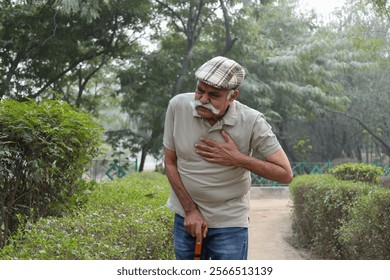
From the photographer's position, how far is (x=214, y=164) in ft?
7.69

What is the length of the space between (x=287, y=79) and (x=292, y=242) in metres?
11.1

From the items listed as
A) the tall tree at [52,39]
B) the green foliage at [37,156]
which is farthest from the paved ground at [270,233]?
the tall tree at [52,39]

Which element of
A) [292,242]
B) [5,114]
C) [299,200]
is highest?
[5,114]

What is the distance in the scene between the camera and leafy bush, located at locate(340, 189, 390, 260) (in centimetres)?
487

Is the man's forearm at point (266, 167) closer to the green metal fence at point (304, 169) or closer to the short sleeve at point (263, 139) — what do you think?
the short sleeve at point (263, 139)

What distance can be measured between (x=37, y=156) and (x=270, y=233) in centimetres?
678

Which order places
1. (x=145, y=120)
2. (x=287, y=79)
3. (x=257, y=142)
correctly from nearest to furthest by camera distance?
(x=257, y=142)
(x=145, y=120)
(x=287, y=79)

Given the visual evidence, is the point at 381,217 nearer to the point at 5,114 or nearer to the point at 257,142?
the point at 257,142

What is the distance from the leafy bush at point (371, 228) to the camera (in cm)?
487

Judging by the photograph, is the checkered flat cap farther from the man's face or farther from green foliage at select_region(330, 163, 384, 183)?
green foliage at select_region(330, 163, 384, 183)

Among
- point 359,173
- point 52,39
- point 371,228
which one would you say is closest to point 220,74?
point 371,228

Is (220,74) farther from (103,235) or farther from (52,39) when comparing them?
(52,39)
